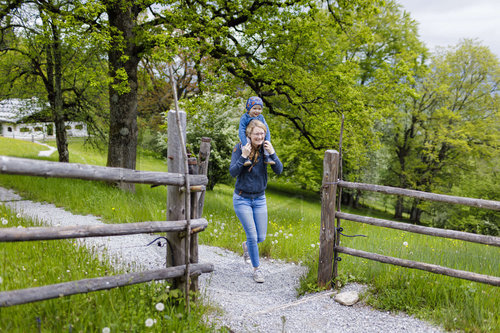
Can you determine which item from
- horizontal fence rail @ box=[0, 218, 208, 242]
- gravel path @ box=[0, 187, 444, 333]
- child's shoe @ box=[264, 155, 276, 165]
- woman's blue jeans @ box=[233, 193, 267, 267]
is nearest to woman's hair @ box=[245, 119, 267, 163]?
child's shoe @ box=[264, 155, 276, 165]

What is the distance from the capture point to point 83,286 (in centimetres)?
270

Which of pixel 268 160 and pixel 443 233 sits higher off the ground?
pixel 268 160

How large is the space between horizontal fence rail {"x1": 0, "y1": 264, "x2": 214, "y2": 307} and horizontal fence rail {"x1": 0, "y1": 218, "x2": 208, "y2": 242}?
382 millimetres

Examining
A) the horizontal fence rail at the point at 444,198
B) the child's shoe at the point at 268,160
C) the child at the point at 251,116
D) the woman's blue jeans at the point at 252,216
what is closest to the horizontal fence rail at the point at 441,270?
the horizontal fence rail at the point at 444,198

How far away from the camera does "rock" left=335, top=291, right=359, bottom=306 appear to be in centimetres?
400

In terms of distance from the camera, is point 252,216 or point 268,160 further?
point 252,216

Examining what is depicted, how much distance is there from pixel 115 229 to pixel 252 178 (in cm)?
207

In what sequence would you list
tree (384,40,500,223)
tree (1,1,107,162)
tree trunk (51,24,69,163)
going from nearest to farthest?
tree (1,1,107,162) → tree trunk (51,24,69,163) → tree (384,40,500,223)

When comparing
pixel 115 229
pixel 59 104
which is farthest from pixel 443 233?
pixel 59 104

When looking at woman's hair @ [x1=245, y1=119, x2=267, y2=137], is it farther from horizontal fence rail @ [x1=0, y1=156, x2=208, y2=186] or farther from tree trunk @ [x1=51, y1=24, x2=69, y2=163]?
tree trunk @ [x1=51, y1=24, x2=69, y2=163]

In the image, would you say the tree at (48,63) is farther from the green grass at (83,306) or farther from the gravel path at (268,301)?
the green grass at (83,306)

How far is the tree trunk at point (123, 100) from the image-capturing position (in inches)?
386

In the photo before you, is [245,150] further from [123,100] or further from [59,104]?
[59,104]

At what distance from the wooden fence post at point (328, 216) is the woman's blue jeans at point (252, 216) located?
0.84m
